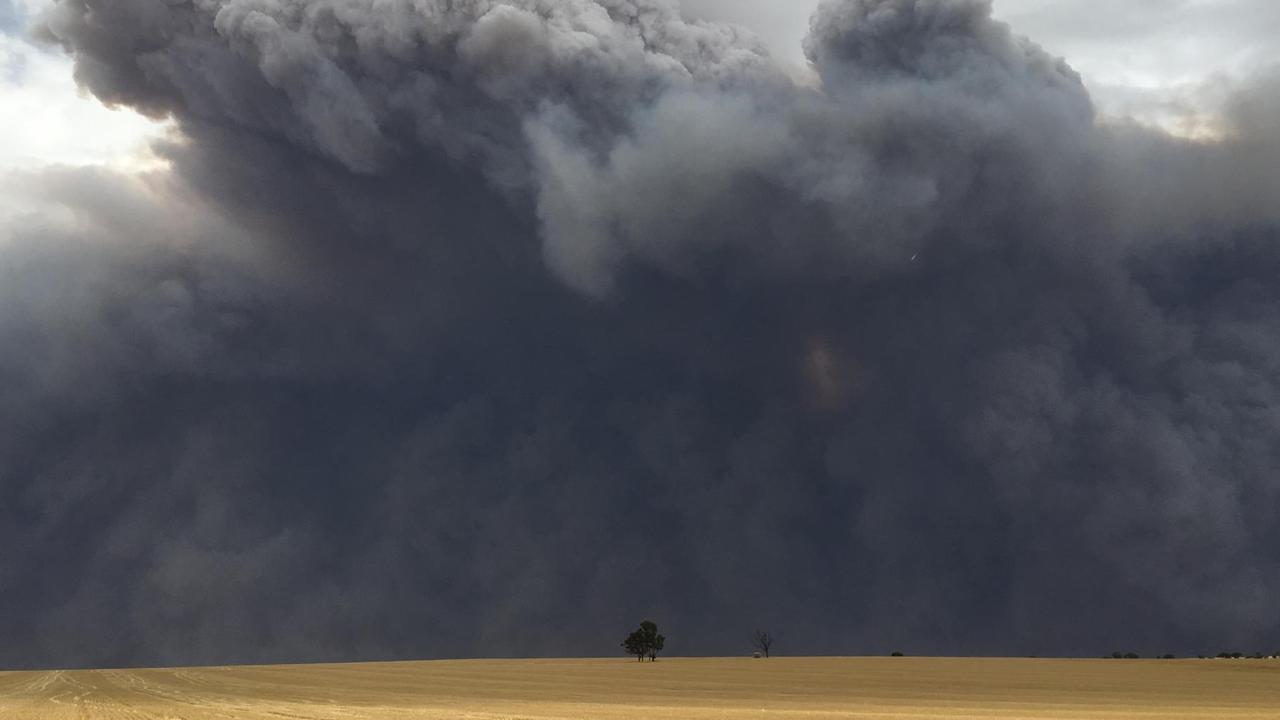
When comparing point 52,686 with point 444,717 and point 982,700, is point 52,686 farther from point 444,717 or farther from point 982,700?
point 982,700

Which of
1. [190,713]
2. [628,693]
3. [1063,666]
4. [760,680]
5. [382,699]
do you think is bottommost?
[190,713]

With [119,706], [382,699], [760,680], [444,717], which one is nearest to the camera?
[444,717]

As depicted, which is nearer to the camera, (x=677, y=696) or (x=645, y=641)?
(x=677, y=696)

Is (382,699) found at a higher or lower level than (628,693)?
lower

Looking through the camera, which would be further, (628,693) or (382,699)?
(628,693)

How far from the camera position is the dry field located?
1510 inches

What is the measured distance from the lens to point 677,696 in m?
53.5

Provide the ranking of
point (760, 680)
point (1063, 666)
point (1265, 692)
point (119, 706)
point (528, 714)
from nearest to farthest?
point (528, 714) < point (119, 706) < point (1265, 692) < point (760, 680) < point (1063, 666)

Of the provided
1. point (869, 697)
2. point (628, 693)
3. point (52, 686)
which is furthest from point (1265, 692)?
point (52, 686)

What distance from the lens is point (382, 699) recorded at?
153 feet

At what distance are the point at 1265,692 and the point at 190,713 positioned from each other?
5678cm

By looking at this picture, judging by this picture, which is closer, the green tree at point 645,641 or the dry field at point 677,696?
the dry field at point 677,696

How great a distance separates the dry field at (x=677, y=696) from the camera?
3834 centimetres

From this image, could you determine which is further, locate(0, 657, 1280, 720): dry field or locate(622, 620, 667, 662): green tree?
locate(622, 620, 667, 662): green tree
